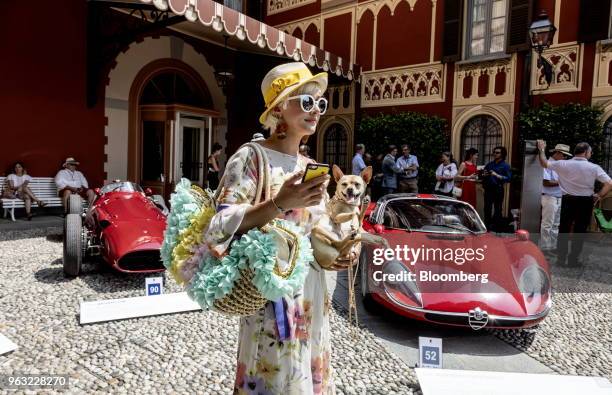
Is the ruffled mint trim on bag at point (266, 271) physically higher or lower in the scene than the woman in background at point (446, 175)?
lower

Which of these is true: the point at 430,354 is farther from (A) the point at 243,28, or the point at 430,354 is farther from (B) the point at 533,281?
(A) the point at 243,28

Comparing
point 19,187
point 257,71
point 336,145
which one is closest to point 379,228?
point 19,187

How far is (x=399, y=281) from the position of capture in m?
3.59

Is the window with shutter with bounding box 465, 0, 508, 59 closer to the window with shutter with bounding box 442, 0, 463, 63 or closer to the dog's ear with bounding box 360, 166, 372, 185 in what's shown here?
the window with shutter with bounding box 442, 0, 463, 63

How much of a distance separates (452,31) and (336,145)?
4.27 meters

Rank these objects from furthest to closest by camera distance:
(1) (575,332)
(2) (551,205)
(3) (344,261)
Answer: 1. (2) (551,205)
2. (1) (575,332)
3. (3) (344,261)

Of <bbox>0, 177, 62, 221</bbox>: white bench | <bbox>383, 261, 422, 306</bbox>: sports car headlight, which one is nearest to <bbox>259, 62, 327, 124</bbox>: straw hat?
<bbox>383, 261, 422, 306</bbox>: sports car headlight

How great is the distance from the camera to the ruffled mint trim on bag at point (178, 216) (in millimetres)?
1541

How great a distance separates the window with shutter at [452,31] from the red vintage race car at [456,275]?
7110mm

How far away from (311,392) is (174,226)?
2.50 ft

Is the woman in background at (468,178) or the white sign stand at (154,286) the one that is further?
the woman in background at (468,178)

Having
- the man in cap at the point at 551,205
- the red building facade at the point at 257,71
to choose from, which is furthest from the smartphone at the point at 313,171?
the red building facade at the point at 257,71

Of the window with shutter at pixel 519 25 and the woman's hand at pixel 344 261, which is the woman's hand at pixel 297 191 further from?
the window with shutter at pixel 519 25

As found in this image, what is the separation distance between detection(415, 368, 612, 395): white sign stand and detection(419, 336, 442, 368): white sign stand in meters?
0.06
